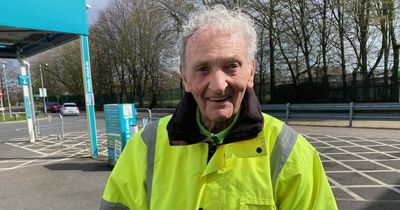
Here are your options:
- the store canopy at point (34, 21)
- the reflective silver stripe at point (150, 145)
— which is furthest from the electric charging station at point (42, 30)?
the reflective silver stripe at point (150, 145)

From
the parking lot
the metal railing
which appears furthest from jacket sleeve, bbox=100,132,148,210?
the metal railing

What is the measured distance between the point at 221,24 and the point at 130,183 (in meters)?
0.84

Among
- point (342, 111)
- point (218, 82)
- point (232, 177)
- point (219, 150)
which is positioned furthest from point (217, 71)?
point (342, 111)

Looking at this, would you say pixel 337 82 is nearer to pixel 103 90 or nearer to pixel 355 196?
pixel 355 196

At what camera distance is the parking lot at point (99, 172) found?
5.87 m

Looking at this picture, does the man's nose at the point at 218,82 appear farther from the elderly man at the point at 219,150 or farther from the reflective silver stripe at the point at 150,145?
the reflective silver stripe at the point at 150,145

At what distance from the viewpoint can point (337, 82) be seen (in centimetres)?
2317

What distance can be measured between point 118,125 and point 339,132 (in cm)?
832

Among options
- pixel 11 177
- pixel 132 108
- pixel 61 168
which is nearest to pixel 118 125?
pixel 132 108

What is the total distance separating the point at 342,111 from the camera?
16031mm

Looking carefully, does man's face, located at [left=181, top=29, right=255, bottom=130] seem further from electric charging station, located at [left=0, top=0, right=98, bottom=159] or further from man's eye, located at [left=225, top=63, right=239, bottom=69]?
electric charging station, located at [left=0, top=0, right=98, bottom=159]

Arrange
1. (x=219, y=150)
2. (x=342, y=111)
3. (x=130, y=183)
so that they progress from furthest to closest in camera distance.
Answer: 1. (x=342, y=111)
2. (x=130, y=183)
3. (x=219, y=150)

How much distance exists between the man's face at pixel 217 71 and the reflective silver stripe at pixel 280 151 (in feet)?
0.79

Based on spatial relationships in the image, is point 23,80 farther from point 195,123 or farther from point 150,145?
point 195,123
